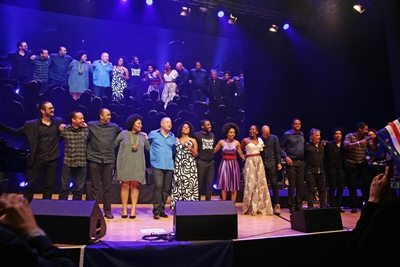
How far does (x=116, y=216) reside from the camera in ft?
18.7

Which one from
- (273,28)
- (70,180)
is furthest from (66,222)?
(273,28)

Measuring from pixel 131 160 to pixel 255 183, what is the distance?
2.64 meters

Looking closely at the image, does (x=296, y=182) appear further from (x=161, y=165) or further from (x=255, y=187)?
(x=161, y=165)

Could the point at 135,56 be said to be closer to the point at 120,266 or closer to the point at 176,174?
the point at 176,174

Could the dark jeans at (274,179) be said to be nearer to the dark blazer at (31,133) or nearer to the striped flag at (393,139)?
the striped flag at (393,139)

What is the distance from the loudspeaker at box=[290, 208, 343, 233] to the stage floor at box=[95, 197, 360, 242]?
5.1 inches

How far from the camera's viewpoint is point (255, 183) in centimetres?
649

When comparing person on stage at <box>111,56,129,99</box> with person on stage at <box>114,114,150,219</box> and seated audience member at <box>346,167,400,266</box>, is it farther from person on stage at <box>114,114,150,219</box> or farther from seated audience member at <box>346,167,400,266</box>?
seated audience member at <box>346,167,400,266</box>

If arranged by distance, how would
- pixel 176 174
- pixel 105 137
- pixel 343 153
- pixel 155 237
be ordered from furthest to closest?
pixel 343 153, pixel 176 174, pixel 105 137, pixel 155 237

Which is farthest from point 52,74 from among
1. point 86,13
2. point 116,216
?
point 116,216

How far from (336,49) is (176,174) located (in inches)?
332

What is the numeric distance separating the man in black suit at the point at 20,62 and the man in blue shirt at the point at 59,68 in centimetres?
59

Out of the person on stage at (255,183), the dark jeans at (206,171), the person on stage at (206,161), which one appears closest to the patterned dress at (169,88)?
the person on stage at (206,161)

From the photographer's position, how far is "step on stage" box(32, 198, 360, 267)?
3.59 meters
